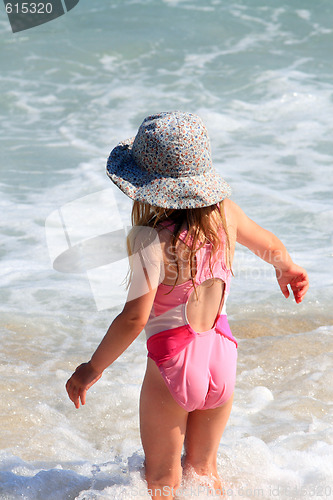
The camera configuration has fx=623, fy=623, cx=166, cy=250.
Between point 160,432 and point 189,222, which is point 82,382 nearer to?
point 160,432

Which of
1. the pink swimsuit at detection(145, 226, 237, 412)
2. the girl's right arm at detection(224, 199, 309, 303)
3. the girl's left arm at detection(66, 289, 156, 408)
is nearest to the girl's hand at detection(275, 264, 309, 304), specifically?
the girl's right arm at detection(224, 199, 309, 303)

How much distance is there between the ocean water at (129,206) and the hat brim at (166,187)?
1028 mm

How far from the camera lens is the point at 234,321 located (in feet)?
12.6

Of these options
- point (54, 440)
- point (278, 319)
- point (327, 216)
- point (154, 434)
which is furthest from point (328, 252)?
point (154, 434)

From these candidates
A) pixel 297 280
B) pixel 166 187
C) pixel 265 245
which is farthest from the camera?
pixel 297 280

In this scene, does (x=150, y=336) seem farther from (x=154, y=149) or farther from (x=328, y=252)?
(x=328, y=252)

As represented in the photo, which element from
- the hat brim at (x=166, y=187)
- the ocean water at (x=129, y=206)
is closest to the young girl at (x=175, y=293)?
the hat brim at (x=166, y=187)

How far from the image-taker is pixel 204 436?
7.11 feet

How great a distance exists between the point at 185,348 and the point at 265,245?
53cm

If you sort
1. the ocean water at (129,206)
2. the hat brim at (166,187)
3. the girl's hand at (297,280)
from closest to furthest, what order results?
the hat brim at (166,187)
the girl's hand at (297,280)
the ocean water at (129,206)

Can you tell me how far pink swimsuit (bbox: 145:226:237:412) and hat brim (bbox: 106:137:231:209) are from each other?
0.41ft

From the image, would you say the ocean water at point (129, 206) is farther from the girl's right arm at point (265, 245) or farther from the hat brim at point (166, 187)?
the hat brim at point (166, 187)

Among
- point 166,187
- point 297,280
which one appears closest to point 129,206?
point 297,280

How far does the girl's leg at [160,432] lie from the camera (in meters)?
2.04
